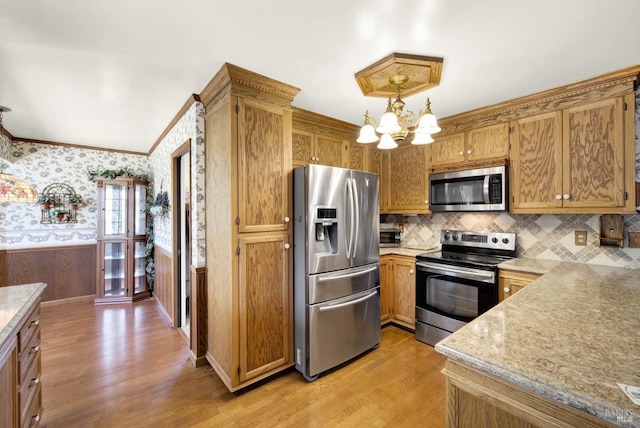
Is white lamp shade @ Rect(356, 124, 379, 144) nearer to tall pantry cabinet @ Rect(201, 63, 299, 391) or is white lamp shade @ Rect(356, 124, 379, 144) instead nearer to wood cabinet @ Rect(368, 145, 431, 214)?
tall pantry cabinet @ Rect(201, 63, 299, 391)

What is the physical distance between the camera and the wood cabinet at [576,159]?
2.05 metres

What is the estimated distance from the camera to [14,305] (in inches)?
58.1

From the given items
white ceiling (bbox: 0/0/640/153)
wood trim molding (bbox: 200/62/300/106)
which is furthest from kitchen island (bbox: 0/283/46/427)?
wood trim molding (bbox: 200/62/300/106)

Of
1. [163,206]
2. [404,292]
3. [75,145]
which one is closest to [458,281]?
[404,292]

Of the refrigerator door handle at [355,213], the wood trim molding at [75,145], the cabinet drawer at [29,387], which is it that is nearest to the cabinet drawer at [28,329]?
the cabinet drawer at [29,387]

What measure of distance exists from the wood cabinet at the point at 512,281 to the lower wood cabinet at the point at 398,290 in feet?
2.80

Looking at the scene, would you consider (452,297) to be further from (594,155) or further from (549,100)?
(549,100)

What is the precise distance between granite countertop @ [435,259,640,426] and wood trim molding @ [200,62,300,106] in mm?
2085

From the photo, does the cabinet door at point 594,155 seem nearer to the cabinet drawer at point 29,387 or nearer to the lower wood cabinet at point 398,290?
the lower wood cabinet at point 398,290

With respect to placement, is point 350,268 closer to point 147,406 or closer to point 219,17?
point 147,406

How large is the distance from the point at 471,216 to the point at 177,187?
352 cm

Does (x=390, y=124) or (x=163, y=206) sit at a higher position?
(x=390, y=124)

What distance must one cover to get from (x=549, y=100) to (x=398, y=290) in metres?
2.37

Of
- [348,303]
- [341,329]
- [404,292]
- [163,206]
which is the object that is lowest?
[341,329]
